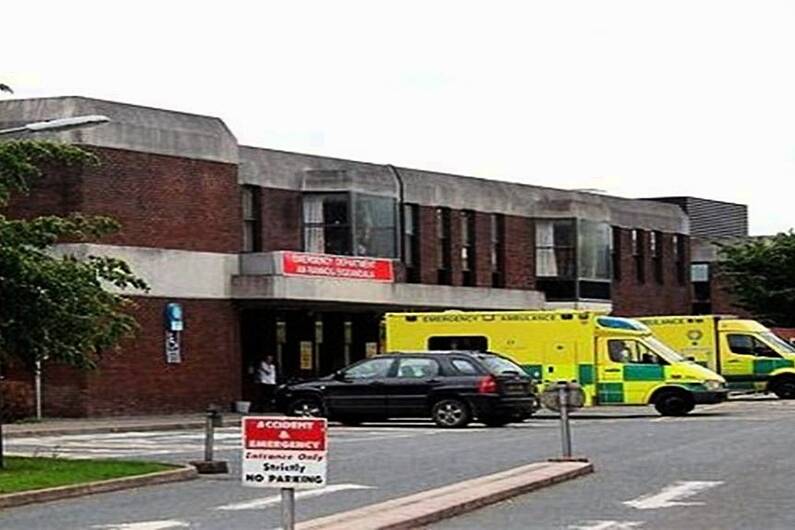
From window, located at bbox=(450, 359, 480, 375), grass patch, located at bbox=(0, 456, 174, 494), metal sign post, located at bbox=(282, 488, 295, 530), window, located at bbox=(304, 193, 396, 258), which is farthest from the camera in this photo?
window, located at bbox=(304, 193, 396, 258)

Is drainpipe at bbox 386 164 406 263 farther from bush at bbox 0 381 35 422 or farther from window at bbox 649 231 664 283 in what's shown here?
window at bbox 649 231 664 283

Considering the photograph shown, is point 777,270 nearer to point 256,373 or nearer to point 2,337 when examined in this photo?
point 256,373

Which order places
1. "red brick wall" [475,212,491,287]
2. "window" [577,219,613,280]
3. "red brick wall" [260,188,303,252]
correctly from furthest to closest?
"window" [577,219,613,280]
"red brick wall" [475,212,491,287]
"red brick wall" [260,188,303,252]

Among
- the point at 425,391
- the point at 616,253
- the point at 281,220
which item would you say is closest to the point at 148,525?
the point at 425,391

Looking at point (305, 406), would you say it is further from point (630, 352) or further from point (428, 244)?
→ point (428, 244)

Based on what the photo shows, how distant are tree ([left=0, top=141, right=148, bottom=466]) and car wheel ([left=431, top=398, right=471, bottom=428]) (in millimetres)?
12273

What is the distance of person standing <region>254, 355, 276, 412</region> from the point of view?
4684cm

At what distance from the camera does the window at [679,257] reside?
69.3 meters

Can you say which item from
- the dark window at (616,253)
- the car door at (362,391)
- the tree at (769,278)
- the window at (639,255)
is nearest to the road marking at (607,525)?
the car door at (362,391)

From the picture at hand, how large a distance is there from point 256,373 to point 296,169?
593 cm

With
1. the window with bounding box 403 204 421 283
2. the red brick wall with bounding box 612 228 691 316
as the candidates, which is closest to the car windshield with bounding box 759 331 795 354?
the window with bounding box 403 204 421 283

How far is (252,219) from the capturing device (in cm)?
4800

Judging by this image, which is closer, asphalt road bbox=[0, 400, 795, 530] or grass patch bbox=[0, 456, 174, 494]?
asphalt road bbox=[0, 400, 795, 530]

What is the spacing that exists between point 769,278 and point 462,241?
63.1 ft
